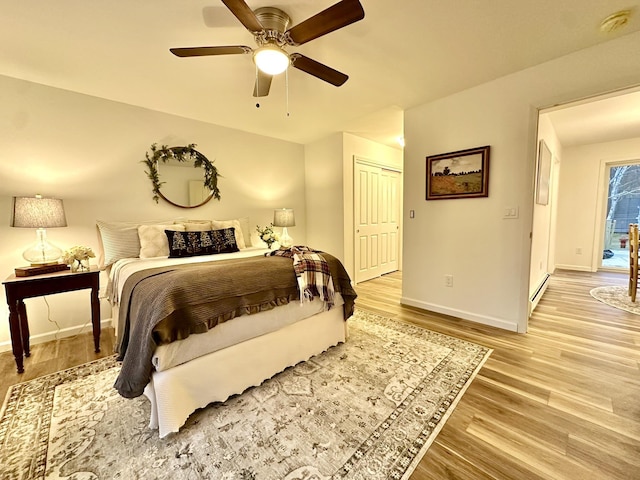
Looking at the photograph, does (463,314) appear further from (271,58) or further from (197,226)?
(197,226)

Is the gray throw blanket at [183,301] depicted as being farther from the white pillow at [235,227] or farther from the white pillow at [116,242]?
the white pillow at [235,227]

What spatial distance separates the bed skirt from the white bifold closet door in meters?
2.31

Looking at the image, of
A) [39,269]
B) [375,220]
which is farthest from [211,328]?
[375,220]

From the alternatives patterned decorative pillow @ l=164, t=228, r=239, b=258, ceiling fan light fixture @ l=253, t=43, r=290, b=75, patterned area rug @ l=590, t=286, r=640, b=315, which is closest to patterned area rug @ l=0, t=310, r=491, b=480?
patterned decorative pillow @ l=164, t=228, r=239, b=258

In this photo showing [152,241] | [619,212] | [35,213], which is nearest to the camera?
[35,213]

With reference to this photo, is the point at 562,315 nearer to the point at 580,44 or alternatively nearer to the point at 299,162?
the point at 580,44

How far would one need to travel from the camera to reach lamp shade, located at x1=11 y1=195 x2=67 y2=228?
2.07 meters

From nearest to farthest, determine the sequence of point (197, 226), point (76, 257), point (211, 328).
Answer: point (211, 328)
point (76, 257)
point (197, 226)

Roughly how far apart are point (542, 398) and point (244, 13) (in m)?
2.83

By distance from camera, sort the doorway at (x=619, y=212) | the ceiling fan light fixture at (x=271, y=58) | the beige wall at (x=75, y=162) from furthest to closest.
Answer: the doorway at (x=619, y=212), the beige wall at (x=75, y=162), the ceiling fan light fixture at (x=271, y=58)

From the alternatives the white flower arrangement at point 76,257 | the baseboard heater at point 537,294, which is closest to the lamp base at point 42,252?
the white flower arrangement at point 76,257

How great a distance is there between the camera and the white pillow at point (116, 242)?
259 centimetres

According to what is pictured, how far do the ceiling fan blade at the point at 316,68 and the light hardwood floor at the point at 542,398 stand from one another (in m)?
2.32

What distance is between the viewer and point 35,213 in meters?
2.11
